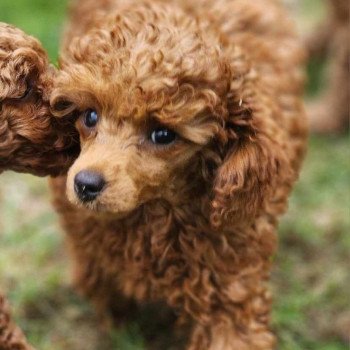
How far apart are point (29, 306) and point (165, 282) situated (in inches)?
45.3

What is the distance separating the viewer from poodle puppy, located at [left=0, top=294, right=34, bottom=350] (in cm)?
358

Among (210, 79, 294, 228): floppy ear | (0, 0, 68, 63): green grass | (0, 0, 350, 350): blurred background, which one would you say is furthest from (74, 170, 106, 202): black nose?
(0, 0, 68, 63): green grass

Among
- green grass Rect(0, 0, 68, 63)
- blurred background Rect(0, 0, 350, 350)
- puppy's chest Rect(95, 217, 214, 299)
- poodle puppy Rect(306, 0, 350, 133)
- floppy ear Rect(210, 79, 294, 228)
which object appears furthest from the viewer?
green grass Rect(0, 0, 68, 63)

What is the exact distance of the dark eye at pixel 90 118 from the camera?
11.2 feet

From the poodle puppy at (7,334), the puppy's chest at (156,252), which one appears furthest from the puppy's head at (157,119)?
the poodle puppy at (7,334)

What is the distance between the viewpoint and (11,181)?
5672mm

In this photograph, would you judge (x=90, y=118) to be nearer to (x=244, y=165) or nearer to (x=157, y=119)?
(x=157, y=119)

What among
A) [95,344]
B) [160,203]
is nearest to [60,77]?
[160,203]

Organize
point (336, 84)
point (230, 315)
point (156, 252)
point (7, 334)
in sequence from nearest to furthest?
1. point (7, 334)
2. point (156, 252)
3. point (230, 315)
4. point (336, 84)

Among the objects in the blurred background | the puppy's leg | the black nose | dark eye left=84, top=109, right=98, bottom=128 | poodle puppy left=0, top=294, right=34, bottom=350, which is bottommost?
the blurred background

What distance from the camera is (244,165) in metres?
3.49

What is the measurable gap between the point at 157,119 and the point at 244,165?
43cm

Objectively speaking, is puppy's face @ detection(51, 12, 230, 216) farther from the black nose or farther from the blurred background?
the blurred background

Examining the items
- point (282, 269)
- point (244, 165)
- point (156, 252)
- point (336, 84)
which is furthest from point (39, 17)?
point (244, 165)
